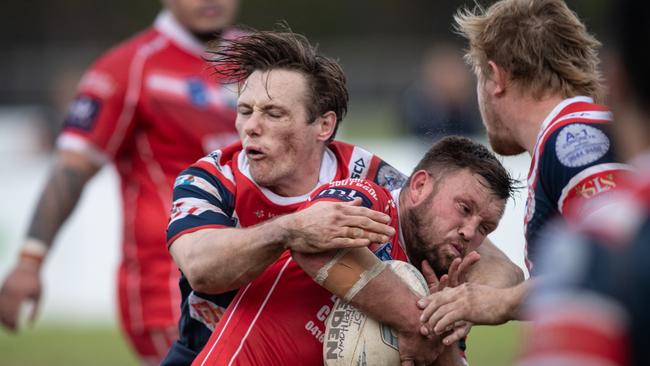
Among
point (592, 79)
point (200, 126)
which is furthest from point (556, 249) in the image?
point (200, 126)

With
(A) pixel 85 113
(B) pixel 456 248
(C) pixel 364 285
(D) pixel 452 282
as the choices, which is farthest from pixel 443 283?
(A) pixel 85 113

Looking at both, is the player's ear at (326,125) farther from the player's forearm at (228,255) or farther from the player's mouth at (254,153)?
the player's forearm at (228,255)

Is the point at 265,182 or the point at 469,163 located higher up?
the point at 469,163

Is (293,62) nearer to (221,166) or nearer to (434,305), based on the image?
(221,166)

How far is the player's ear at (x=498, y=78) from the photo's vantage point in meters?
4.00

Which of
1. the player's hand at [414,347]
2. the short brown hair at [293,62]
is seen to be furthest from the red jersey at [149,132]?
the player's hand at [414,347]

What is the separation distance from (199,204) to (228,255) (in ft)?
1.06

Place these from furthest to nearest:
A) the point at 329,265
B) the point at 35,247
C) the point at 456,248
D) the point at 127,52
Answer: the point at 127,52 → the point at 35,247 → the point at 456,248 → the point at 329,265

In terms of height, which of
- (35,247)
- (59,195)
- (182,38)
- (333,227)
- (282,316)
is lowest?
(35,247)

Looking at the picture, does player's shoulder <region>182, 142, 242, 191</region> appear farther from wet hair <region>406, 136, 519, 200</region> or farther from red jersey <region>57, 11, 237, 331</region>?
red jersey <region>57, 11, 237, 331</region>

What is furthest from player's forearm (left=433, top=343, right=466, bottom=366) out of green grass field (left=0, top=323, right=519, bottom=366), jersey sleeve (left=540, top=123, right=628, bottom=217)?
green grass field (left=0, top=323, right=519, bottom=366)

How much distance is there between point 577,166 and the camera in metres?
3.53

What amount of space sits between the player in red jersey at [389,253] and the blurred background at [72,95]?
21.5 inches

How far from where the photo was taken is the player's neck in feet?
12.9
